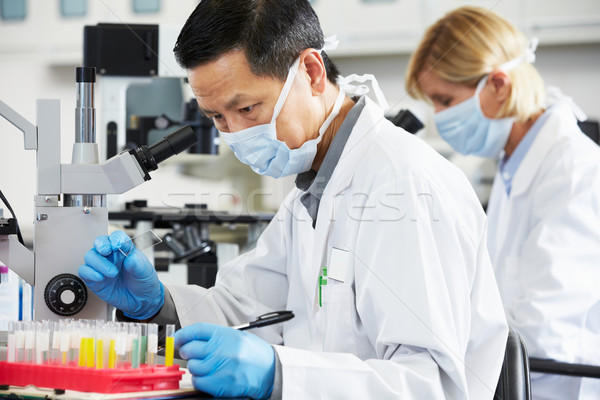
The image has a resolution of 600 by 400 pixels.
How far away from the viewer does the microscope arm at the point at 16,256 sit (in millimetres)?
984

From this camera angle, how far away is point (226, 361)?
0.82 m

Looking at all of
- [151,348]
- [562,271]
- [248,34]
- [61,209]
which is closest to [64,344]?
[151,348]

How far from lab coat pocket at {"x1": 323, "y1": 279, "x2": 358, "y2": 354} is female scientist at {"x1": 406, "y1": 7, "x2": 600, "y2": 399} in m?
0.77

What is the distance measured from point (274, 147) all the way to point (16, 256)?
47 centimetres

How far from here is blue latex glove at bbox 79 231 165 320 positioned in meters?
0.99

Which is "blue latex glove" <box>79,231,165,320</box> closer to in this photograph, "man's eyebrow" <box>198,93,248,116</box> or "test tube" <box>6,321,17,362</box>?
"test tube" <box>6,321,17,362</box>

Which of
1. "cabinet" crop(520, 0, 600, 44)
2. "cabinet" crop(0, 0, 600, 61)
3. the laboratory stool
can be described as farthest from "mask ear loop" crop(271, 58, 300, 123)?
"cabinet" crop(520, 0, 600, 44)

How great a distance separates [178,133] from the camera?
1.06 meters

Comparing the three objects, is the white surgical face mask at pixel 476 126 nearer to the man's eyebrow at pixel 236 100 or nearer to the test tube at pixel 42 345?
the man's eyebrow at pixel 236 100

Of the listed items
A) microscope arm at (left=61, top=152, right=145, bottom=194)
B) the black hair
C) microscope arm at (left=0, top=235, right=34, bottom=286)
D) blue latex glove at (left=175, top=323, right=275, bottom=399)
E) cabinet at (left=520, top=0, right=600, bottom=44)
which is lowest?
blue latex glove at (left=175, top=323, right=275, bottom=399)

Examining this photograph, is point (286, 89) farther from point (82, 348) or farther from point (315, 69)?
point (82, 348)

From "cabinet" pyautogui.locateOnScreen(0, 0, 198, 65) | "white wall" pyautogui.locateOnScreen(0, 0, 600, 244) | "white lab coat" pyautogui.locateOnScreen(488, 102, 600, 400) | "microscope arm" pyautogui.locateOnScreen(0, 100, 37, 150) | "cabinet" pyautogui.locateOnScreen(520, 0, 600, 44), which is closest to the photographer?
"microscope arm" pyautogui.locateOnScreen(0, 100, 37, 150)

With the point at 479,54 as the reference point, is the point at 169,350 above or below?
below

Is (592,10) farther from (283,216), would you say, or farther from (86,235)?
(86,235)
